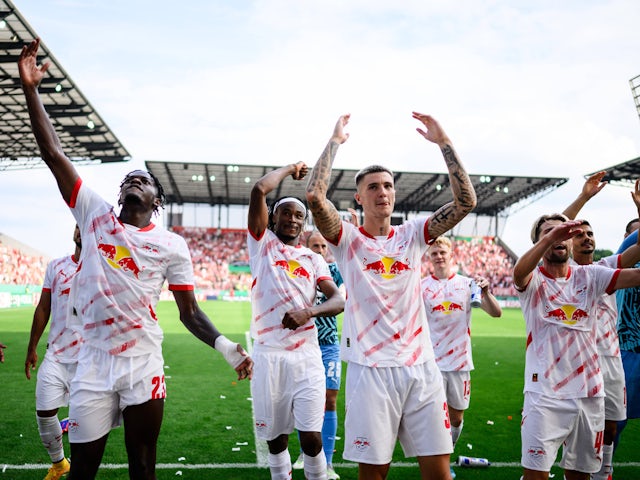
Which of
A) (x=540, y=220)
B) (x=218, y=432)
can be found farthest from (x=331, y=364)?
(x=540, y=220)

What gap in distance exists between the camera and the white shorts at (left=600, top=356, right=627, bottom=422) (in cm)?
469

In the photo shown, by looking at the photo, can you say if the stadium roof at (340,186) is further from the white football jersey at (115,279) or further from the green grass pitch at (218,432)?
the white football jersey at (115,279)

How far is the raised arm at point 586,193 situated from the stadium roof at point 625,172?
3464cm

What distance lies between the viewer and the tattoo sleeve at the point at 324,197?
3.49 metres

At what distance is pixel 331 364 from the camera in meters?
5.84

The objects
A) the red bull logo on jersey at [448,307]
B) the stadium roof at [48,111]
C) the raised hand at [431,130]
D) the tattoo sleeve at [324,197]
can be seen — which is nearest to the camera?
the tattoo sleeve at [324,197]

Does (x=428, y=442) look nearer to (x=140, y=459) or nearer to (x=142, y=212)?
(x=140, y=459)

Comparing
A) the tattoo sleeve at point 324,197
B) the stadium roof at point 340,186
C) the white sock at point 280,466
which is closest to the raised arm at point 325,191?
the tattoo sleeve at point 324,197

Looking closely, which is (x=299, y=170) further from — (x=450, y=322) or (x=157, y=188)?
(x=450, y=322)

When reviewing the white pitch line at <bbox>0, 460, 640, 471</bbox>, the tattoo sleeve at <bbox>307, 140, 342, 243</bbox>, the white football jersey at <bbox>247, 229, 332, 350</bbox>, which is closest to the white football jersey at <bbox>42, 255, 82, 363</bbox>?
the white pitch line at <bbox>0, 460, 640, 471</bbox>

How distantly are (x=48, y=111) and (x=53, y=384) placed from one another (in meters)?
24.5

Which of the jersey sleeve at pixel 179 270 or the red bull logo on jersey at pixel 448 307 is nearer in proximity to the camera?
the jersey sleeve at pixel 179 270

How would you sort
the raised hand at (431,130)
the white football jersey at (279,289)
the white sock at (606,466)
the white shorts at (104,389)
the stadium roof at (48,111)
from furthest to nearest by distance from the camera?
the stadium roof at (48,111), the white football jersey at (279,289), the white sock at (606,466), the raised hand at (431,130), the white shorts at (104,389)

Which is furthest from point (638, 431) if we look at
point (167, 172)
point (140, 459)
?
point (167, 172)
